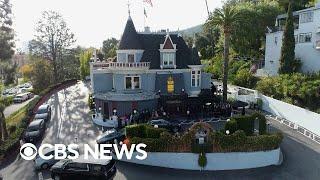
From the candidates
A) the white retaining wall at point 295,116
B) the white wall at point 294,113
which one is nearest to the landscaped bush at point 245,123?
the white retaining wall at point 295,116

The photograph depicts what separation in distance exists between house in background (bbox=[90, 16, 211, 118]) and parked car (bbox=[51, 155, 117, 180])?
15.7 meters

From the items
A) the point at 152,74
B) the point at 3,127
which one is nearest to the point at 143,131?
the point at 152,74

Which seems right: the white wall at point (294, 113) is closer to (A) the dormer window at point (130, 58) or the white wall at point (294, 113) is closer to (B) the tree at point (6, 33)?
(A) the dormer window at point (130, 58)

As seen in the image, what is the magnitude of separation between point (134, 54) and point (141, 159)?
17.9 m

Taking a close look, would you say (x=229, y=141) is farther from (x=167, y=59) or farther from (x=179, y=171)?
(x=167, y=59)

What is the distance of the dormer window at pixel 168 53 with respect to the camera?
1634 inches

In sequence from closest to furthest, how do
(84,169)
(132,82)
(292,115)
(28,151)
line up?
(84,169)
(28,151)
(292,115)
(132,82)

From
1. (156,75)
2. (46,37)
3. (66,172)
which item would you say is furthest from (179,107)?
(46,37)

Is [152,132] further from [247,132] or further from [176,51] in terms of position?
[176,51]

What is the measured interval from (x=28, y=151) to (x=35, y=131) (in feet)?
11.1

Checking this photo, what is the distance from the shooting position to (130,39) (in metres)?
41.5

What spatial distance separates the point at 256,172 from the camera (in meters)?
25.1

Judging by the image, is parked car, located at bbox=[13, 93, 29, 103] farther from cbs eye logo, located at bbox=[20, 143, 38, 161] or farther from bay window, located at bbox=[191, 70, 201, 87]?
bay window, located at bbox=[191, 70, 201, 87]

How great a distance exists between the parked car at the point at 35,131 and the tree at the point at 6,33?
33.8 feet
